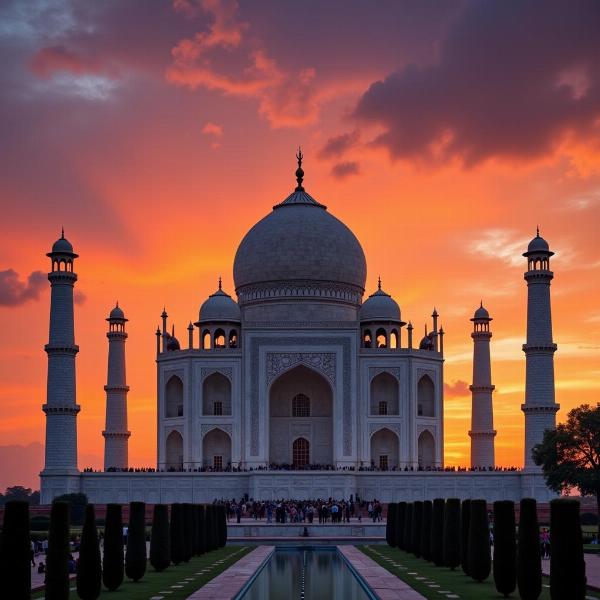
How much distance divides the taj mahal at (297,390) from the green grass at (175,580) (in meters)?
15.6

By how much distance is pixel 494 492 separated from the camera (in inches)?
1674

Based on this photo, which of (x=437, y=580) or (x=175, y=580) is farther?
(x=175, y=580)

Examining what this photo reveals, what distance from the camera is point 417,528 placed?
26000mm

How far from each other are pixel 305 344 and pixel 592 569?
25.0 m

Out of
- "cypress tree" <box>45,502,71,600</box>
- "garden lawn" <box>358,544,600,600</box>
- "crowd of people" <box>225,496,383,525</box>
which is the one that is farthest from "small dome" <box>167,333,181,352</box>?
"cypress tree" <box>45,502,71,600</box>

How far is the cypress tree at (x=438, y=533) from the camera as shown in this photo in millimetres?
23250

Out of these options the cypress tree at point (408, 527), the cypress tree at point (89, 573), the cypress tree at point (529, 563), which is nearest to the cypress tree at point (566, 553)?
the cypress tree at point (529, 563)

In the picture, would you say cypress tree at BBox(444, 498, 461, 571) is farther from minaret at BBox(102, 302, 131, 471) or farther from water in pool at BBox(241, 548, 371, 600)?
minaret at BBox(102, 302, 131, 471)

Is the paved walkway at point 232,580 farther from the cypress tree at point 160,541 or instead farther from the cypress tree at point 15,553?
the cypress tree at point 15,553

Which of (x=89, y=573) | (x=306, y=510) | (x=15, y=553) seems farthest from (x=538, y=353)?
(x=15, y=553)

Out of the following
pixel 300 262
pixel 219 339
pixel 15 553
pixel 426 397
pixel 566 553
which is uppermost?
pixel 300 262

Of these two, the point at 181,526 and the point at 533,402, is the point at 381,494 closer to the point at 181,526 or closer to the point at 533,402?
the point at 533,402

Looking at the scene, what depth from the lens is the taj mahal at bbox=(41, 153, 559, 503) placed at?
138ft

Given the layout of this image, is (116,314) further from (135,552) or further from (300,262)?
(135,552)
